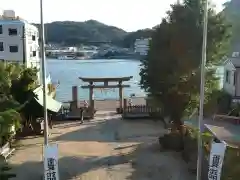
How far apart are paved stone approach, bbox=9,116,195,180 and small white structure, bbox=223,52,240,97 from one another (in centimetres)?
625

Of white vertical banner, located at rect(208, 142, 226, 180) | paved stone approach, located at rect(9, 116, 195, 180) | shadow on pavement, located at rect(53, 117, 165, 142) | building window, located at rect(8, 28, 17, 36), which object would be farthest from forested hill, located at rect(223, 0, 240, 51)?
building window, located at rect(8, 28, 17, 36)

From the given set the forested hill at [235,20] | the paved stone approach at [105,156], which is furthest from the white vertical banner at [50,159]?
the forested hill at [235,20]

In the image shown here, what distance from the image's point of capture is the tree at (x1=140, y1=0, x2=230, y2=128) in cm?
1836

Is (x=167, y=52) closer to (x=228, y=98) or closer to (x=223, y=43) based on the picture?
(x=223, y=43)

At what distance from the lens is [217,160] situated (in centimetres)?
1096

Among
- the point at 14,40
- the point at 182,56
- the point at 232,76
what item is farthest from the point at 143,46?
the point at 182,56

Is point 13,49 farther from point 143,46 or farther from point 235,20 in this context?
point 235,20

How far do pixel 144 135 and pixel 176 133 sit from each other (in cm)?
415

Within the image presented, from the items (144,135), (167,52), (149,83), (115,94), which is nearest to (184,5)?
(167,52)

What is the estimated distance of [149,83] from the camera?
20078 millimetres

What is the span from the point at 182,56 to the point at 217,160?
27.6 ft

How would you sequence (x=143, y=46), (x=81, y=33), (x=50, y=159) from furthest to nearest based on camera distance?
(x=81, y=33) < (x=143, y=46) < (x=50, y=159)

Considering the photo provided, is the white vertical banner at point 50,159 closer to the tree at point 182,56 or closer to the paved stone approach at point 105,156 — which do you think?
the paved stone approach at point 105,156

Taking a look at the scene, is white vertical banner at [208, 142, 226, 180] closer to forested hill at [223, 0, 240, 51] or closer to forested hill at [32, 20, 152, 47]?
forested hill at [223, 0, 240, 51]
